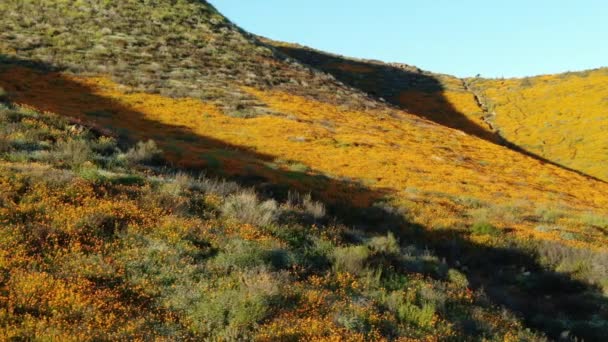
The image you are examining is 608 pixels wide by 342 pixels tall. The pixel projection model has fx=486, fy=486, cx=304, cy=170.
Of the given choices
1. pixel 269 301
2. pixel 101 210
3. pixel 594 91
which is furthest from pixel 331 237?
pixel 594 91

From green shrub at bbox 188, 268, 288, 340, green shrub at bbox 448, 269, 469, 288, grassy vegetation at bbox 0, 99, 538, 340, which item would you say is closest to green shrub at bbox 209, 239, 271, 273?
grassy vegetation at bbox 0, 99, 538, 340

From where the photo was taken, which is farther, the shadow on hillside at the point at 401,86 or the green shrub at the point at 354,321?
the shadow on hillside at the point at 401,86

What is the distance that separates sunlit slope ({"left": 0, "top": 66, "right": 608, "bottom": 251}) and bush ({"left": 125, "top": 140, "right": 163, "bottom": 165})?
1070 mm

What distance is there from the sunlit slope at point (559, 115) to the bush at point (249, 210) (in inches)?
1422

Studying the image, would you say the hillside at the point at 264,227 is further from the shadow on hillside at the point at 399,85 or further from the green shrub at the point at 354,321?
the shadow on hillside at the point at 399,85

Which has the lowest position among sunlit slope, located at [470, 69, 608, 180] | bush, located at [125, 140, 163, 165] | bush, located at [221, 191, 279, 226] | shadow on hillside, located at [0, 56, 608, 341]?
shadow on hillside, located at [0, 56, 608, 341]

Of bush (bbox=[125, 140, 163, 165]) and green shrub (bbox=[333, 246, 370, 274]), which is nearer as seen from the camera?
green shrub (bbox=[333, 246, 370, 274])

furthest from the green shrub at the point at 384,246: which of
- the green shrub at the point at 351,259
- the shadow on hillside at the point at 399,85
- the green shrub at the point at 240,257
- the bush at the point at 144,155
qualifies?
the shadow on hillside at the point at 399,85

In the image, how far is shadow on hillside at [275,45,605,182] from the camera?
5478 cm

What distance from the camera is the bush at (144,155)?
43.1 ft

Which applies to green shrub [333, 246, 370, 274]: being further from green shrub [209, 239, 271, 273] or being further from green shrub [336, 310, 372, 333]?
green shrub [336, 310, 372, 333]

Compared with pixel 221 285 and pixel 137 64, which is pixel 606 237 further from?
pixel 137 64

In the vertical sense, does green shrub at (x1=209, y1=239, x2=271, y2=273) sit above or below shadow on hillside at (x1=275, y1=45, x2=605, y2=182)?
below

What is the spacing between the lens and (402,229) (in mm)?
14367
